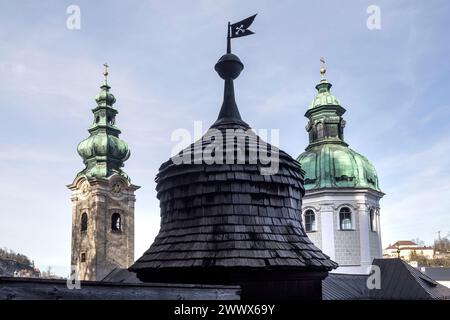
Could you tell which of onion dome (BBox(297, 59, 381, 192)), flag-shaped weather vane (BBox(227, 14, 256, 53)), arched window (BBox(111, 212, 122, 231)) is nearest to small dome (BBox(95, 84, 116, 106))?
arched window (BBox(111, 212, 122, 231))

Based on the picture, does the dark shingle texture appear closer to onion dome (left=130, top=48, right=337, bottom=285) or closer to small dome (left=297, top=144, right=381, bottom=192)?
onion dome (left=130, top=48, right=337, bottom=285)

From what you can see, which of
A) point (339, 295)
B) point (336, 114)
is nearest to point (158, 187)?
point (339, 295)

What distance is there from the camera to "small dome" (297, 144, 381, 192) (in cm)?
3161

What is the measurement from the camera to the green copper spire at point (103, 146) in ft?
131

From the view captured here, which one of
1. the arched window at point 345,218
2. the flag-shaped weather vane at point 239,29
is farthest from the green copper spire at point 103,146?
the flag-shaped weather vane at point 239,29

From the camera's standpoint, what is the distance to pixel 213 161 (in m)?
10.1

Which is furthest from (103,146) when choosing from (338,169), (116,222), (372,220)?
(372,220)

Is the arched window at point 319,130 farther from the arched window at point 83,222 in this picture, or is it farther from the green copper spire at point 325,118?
the arched window at point 83,222

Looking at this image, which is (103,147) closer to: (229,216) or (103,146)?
(103,146)

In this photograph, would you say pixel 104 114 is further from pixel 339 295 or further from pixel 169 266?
pixel 169 266

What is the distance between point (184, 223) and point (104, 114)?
33157 millimetres

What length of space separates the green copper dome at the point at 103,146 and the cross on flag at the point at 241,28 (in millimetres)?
29819

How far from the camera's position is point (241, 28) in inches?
465

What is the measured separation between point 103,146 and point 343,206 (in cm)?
2062
